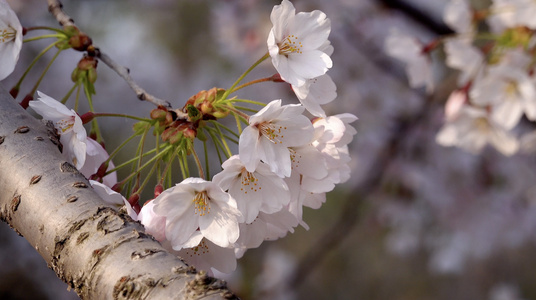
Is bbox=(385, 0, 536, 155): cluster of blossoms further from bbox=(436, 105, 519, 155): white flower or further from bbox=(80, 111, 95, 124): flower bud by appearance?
bbox=(80, 111, 95, 124): flower bud

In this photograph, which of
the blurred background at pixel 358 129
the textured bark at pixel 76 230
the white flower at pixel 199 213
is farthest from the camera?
the blurred background at pixel 358 129

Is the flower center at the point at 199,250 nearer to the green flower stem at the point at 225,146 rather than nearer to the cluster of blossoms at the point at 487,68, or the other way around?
the green flower stem at the point at 225,146

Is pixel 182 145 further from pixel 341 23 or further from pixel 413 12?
pixel 341 23

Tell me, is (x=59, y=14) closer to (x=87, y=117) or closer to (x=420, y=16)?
(x=87, y=117)

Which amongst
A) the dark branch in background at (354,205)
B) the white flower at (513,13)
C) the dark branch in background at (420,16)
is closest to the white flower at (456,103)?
the white flower at (513,13)

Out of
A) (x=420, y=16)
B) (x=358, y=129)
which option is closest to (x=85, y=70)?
(x=420, y=16)

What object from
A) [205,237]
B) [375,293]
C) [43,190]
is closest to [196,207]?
[205,237]
